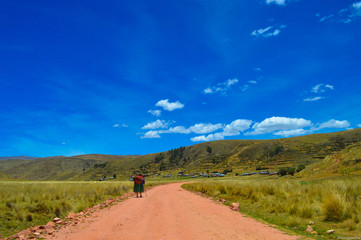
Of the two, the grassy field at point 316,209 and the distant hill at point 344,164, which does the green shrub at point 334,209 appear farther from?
the distant hill at point 344,164

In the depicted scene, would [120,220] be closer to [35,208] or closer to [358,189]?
[35,208]

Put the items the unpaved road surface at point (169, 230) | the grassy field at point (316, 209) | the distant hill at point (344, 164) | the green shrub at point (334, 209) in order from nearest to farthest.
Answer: the unpaved road surface at point (169, 230), the grassy field at point (316, 209), the green shrub at point (334, 209), the distant hill at point (344, 164)

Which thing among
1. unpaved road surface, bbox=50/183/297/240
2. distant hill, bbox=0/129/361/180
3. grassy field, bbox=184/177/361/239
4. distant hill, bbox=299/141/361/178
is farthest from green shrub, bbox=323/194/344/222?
distant hill, bbox=0/129/361/180

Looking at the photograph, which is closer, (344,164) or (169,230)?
(169,230)

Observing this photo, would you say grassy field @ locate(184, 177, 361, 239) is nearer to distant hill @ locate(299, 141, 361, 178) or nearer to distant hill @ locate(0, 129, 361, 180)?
distant hill @ locate(299, 141, 361, 178)

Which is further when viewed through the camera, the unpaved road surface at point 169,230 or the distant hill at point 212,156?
the distant hill at point 212,156

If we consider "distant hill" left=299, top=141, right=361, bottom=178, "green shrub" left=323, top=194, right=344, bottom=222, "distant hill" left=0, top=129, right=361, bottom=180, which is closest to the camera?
"green shrub" left=323, top=194, right=344, bottom=222

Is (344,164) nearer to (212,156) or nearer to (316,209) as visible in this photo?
(316,209)

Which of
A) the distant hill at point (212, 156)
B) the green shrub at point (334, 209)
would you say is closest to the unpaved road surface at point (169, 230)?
the green shrub at point (334, 209)

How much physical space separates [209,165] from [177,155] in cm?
4359

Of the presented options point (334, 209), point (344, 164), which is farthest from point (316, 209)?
point (344, 164)

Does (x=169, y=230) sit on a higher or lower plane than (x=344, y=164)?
higher

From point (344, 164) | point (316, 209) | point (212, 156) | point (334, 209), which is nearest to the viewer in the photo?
point (334, 209)

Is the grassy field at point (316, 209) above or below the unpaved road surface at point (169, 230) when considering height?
below
